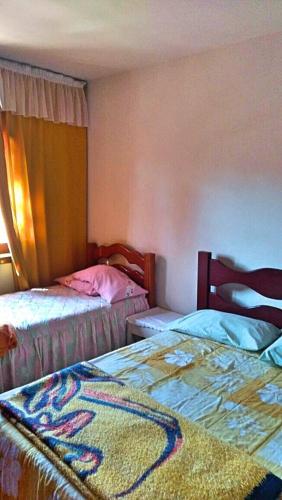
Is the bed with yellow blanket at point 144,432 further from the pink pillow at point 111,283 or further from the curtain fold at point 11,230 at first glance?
the curtain fold at point 11,230

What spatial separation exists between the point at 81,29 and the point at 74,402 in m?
2.03

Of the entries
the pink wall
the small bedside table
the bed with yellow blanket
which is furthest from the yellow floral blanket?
the pink wall

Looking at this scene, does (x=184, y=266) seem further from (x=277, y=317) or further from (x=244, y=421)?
(x=244, y=421)

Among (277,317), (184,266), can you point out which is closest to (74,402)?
(277,317)

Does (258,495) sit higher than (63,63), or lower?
lower

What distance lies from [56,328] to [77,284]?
719 mm

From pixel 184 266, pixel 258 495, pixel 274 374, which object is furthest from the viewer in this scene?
pixel 184 266

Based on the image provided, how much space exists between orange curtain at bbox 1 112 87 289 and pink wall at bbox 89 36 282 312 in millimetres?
196

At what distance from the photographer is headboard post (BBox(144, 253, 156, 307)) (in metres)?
2.93

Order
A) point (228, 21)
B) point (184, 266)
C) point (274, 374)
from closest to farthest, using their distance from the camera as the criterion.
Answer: point (274, 374) < point (228, 21) < point (184, 266)

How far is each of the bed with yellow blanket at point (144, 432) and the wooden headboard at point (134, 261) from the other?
1104 mm

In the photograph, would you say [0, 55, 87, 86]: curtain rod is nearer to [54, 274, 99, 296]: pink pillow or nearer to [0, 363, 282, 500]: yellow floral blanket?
[54, 274, 99, 296]: pink pillow

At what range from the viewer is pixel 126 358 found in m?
1.94

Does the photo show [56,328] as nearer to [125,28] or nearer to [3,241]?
[3,241]
